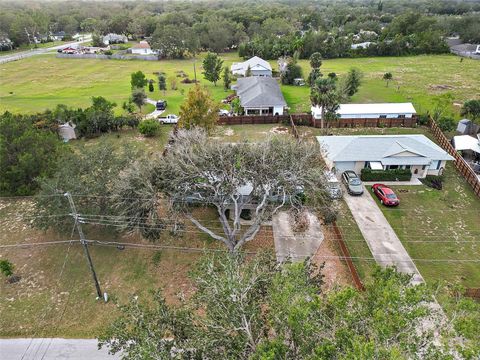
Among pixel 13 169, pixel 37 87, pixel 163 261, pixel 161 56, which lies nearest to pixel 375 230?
pixel 163 261

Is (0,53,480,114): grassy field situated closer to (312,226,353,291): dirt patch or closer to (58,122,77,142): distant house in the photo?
(58,122,77,142): distant house

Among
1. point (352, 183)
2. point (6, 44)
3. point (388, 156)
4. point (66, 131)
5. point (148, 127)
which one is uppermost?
point (6, 44)

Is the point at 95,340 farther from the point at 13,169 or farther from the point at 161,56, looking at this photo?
the point at 161,56

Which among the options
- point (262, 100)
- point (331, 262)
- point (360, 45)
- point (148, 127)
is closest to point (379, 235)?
point (331, 262)

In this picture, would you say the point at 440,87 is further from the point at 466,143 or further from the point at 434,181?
the point at 434,181

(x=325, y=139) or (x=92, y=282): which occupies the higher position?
(x=325, y=139)

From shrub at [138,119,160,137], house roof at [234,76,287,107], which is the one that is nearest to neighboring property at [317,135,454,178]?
house roof at [234,76,287,107]
